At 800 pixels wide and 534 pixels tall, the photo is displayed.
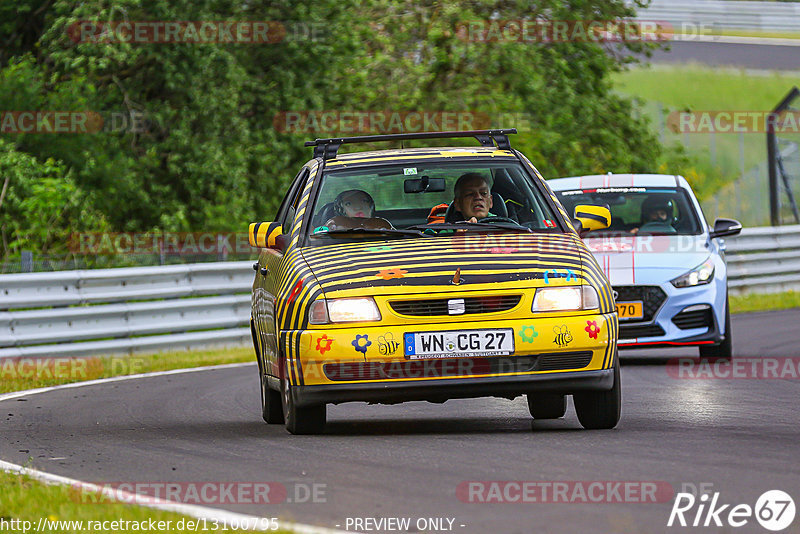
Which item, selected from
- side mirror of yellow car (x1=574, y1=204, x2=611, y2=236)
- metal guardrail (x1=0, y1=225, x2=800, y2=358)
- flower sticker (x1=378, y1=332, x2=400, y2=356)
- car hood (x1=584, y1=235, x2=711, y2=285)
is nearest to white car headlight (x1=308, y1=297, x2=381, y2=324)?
flower sticker (x1=378, y1=332, x2=400, y2=356)

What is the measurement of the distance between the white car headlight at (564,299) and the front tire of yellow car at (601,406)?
37 centimetres

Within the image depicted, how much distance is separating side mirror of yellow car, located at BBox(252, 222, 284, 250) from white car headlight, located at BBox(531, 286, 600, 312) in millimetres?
1950

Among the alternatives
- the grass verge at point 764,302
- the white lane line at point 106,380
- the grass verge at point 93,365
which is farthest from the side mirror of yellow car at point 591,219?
the grass verge at point 764,302

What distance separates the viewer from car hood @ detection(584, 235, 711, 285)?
13227mm

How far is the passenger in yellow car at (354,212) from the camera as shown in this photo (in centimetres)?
906

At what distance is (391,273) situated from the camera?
8.08 m

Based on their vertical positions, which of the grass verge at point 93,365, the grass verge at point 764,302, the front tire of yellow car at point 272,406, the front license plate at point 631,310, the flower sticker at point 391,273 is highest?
the flower sticker at point 391,273

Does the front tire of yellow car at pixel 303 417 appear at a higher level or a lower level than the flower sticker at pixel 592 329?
lower

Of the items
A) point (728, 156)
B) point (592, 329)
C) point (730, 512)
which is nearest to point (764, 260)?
point (592, 329)

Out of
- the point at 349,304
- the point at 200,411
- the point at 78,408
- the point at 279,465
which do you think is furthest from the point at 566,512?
the point at 78,408

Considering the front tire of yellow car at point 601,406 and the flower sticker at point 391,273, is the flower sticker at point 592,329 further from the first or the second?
the flower sticker at point 391,273

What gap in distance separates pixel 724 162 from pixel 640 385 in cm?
3585

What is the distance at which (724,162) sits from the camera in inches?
1820

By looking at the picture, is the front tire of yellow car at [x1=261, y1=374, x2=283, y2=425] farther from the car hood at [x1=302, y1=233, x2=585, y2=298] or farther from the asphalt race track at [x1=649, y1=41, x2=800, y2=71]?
the asphalt race track at [x1=649, y1=41, x2=800, y2=71]
